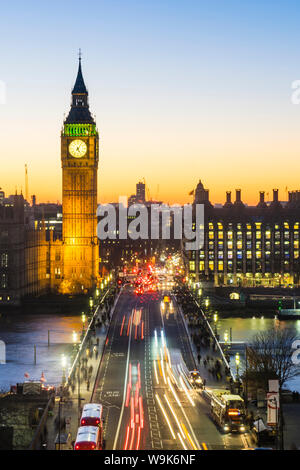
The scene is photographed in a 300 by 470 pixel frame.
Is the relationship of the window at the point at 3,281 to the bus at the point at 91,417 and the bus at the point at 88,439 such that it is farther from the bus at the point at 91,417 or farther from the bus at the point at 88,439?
the bus at the point at 88,439

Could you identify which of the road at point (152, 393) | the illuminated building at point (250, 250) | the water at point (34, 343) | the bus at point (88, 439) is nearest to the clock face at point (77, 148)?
the water at point (34, 343)

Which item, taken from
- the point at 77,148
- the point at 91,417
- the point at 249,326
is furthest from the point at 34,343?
the point at 77,148

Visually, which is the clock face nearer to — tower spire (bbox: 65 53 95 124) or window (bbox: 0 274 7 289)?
tower spire (bbox: 65 53 95 124)

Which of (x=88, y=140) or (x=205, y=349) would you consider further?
(x=88, y=140)

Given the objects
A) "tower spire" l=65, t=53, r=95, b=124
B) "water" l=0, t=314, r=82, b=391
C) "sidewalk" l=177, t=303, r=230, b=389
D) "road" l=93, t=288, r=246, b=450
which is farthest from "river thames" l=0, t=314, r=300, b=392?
"tower spire" l=65, t=53, r=95, b=124

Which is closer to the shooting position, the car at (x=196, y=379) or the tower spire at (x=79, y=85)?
the car at (x=196, y=379)
